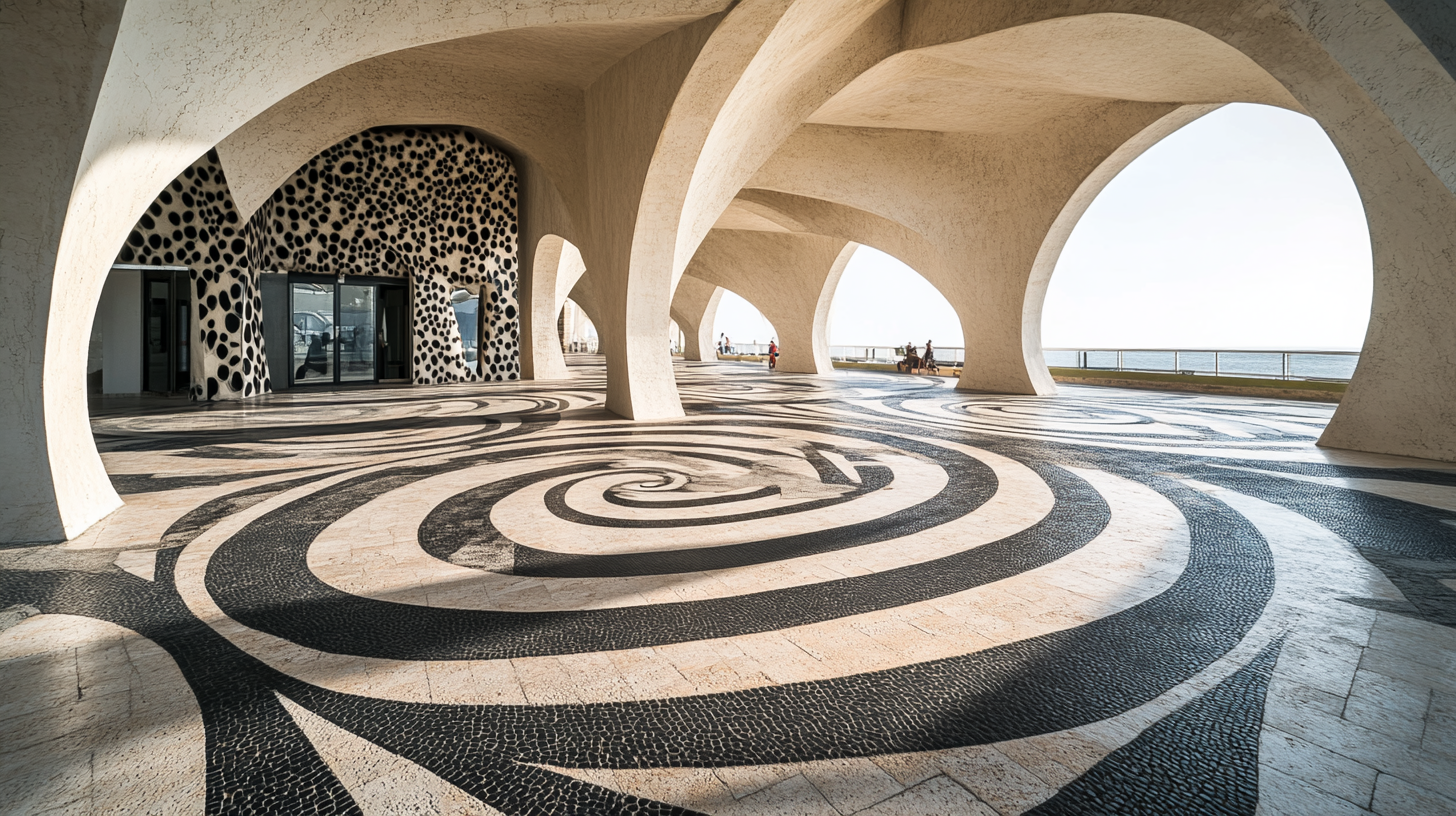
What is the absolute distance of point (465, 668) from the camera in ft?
7.63

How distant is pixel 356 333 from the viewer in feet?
57.6

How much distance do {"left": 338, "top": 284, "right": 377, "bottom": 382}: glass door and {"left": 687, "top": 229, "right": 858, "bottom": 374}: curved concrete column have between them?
1283 centimetres

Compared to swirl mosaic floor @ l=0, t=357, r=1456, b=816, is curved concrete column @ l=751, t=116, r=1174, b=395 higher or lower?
higher

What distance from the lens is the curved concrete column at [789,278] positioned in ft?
76.7

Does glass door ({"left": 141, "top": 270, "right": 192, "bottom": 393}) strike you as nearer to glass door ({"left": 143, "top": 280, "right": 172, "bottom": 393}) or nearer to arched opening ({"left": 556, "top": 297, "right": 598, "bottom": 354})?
glass door ({"left": 143, "top": 280, "right": 172, "bottom": 393})

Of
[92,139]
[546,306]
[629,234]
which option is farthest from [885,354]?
[92,139]

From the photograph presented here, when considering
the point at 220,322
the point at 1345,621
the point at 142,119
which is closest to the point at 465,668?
the point at 1345,621

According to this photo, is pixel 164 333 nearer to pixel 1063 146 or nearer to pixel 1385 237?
pixel 1063 146

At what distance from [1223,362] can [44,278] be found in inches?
860

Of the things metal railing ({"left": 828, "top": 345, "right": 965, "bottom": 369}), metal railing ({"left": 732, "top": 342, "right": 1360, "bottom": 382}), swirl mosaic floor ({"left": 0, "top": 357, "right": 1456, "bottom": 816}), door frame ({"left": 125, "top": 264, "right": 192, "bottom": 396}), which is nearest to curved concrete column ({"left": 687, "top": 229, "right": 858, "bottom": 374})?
metal railing ({"left": 828, "top": 345, "right": 965, "bottom": 369})

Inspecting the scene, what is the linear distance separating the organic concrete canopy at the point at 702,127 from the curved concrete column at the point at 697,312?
1563 centimetres

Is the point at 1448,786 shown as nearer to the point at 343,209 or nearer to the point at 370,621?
the point at 370,621

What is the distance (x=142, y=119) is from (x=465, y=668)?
3639 millimetres

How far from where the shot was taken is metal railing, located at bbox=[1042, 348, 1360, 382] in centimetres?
1569
